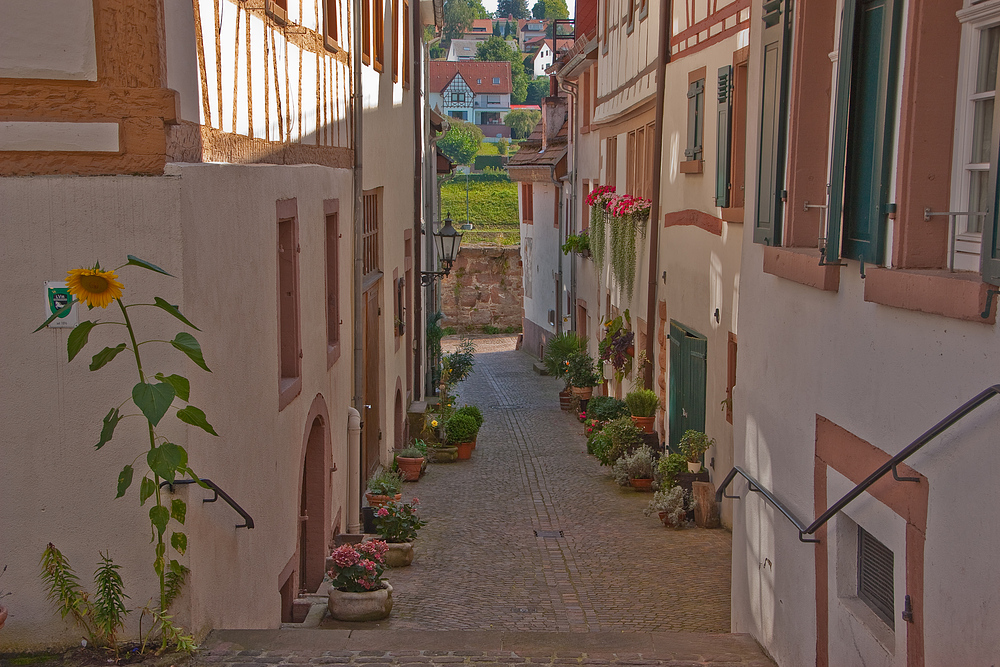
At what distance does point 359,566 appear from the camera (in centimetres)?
720

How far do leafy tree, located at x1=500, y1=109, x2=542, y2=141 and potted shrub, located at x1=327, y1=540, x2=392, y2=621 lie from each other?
9037cm

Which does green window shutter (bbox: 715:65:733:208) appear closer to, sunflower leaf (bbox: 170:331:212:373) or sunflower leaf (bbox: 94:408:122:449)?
sunflower leaf (bbox: 170:331:212:373)

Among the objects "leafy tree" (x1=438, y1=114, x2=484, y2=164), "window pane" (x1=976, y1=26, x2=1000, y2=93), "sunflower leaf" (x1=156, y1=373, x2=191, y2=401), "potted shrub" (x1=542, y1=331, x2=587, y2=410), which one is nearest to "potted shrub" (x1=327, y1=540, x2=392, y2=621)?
"sunflower leaf" (x1=156, y1=373, x2=191, y2=401)

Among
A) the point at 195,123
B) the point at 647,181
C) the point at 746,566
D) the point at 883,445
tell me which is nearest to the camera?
the point at 883,445

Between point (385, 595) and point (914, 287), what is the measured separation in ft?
15.1

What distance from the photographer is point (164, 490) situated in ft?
15.1

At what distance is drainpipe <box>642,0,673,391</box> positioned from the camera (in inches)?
510

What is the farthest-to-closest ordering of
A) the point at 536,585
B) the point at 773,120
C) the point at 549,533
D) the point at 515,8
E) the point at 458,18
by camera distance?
1. the point at 515,8
2. the point at 458,18
3. the point at 549,533
4. the point at 536,585
5. the point at 773,120

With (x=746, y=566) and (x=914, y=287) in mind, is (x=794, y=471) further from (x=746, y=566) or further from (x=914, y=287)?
(x=914, y=287)

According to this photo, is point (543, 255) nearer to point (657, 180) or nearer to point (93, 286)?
point (657, 180)

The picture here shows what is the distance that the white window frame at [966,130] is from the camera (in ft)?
12.3

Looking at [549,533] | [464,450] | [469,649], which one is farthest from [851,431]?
[464,450]

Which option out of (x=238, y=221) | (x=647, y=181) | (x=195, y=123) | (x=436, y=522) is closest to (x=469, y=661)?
(x=238, y=221)

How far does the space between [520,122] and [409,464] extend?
8585 centimetres
